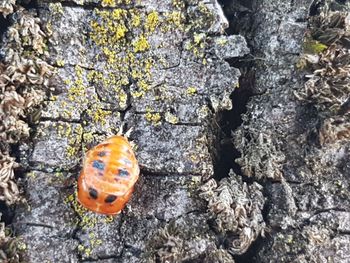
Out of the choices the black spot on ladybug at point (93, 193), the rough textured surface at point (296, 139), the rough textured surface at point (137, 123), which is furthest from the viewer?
the rough textured surface at point (296, 139)

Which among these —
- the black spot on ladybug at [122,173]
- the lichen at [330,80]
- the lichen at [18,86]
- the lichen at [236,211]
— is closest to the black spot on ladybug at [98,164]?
the black spot on ladybug at [122,173]

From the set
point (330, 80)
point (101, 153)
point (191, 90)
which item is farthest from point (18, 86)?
point (330, 80)

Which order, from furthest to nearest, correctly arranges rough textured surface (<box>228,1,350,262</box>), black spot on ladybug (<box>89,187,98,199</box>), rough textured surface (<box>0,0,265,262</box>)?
rough textured surface (<box>228,1,350,262</box>)
rough textured surface (<box>0,0,265,262</box>)
black spot on ladybug (<box>89,187,98,199</box>)

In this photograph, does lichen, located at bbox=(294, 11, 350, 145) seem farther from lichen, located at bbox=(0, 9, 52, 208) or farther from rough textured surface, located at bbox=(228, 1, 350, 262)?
lichen, located at bbox=(0, 9, 52, 208)

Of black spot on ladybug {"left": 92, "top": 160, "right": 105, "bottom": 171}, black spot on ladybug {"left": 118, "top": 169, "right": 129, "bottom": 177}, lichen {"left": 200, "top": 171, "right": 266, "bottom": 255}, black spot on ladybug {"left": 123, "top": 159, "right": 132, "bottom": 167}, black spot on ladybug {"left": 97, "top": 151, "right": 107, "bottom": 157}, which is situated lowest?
lichen {"left": 200, "top": 171, "right": 266, "bottom": 255}

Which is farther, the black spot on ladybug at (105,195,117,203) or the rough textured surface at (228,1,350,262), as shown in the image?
the rough textured surface at (228,1,350,262)

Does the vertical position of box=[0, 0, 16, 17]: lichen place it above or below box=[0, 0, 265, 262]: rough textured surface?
above

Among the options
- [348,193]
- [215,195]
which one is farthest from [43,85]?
[348,193]

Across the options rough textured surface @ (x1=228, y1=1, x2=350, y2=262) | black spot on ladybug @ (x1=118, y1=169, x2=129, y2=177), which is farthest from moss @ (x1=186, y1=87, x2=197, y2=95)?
black spot on ladybug @ (x1=118, y1=169, x2=129, y2=177)

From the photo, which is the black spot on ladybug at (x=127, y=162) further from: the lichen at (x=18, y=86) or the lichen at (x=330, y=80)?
the lichen at (x=330, y=80)
